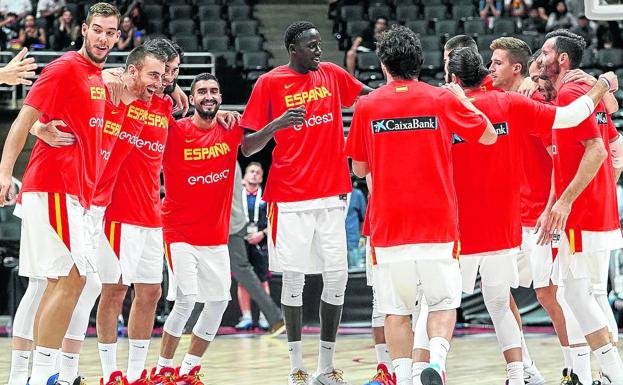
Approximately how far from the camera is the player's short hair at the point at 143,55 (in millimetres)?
7312

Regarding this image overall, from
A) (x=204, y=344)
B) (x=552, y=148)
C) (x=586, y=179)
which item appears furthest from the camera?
(x=204, y=344)

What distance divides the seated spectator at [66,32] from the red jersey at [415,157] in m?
12.8

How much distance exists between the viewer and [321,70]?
312 inches

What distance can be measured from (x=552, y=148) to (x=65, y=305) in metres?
3.43

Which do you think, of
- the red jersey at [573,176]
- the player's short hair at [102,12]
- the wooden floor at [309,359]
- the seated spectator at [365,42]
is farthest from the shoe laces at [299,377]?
the seated spectator at [365,42]

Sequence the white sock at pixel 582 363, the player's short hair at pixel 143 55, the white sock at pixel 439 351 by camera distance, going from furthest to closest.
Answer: the player's short hair at pixel 143 55, the white sock at pixel 582 363, the white sock at pixel 439 351

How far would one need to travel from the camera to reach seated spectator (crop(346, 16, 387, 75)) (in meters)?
18.1

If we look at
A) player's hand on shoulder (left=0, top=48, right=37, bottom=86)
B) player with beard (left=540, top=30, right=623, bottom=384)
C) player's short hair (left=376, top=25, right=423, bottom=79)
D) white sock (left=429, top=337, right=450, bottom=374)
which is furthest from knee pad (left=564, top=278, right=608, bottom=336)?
player's hand on shoulder (left=0, top=48, right=37, bottom=86)

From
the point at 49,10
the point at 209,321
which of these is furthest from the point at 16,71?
the point at 49,10

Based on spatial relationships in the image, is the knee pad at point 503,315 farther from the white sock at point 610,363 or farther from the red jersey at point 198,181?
the red jersey at point 198,181

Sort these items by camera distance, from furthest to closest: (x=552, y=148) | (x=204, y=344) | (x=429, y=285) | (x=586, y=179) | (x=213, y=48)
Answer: (x=213, y=48), (x=204, y=344), (x=552, y=148), (x=586, y=179), (x=429, y=285)

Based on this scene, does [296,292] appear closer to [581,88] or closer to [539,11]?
[581,88]

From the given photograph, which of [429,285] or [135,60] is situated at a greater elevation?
[135,60]

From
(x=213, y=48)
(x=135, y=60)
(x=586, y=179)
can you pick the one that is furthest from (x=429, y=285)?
(x=213, y=48)
